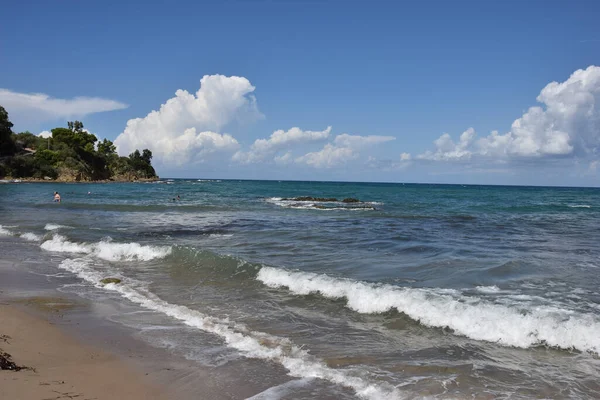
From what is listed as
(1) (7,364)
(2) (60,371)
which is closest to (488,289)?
(2) (60,371)

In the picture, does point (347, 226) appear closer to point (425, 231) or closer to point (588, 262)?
point (425, 231)

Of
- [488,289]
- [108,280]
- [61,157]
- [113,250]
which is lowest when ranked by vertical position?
[108,280]

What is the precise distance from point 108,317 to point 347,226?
17.0 meters

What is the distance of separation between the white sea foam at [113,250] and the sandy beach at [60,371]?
7.47m

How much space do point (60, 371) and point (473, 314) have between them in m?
6.83

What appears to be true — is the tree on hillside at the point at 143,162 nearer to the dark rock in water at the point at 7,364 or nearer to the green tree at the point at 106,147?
the green tree at the point at 106,147

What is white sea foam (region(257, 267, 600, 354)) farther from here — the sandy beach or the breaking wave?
the sandy beach

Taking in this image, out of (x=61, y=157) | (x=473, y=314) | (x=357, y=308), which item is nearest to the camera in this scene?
(x=473, y=314)

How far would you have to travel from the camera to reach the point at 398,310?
8656mm

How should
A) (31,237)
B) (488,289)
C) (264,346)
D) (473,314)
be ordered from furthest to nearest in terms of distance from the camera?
1. (31,237)
2. (488,289)
3. (473,314)
4. (264,346)

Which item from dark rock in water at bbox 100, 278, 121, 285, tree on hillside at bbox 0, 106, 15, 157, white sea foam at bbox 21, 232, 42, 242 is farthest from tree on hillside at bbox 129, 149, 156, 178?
dark rock in water at bbox 100, 278, 121, 285

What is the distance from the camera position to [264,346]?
6637 millimetres

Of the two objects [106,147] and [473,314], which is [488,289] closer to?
[473,314]

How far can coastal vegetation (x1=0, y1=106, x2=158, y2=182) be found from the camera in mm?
88312
